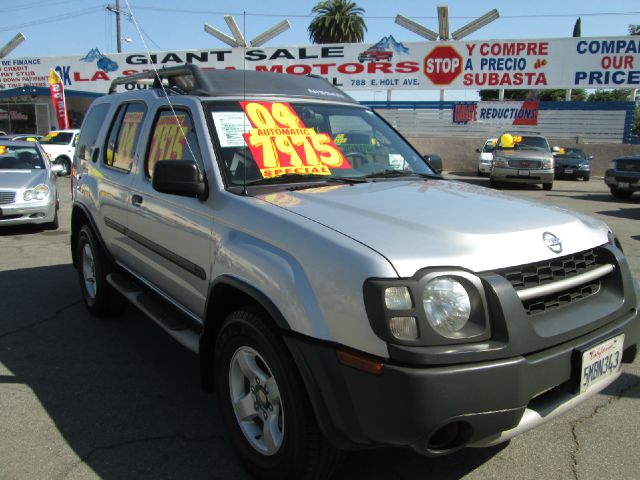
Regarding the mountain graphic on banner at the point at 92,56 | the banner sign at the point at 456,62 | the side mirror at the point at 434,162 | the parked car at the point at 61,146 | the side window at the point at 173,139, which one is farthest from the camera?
the mountain graphic on banner at the point at 92,56

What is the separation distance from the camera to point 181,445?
9.37 feet

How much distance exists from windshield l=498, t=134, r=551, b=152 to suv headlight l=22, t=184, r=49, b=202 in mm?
13398

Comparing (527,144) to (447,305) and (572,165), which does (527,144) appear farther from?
(447,305)

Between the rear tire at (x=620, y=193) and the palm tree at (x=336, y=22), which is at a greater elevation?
the palm tree at (x=336, y=22)

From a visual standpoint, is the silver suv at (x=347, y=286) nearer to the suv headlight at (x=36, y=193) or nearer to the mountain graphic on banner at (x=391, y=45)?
the suv headlight at (x=36, y=193)

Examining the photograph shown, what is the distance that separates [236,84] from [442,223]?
187 centimetres

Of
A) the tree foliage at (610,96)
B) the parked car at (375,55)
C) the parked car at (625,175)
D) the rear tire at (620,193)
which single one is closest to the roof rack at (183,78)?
the parked car at (625,175)

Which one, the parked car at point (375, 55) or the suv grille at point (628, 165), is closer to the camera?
the suv grille at point (628, 165)

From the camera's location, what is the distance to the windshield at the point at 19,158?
970cm

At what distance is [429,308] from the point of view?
75.7 inches

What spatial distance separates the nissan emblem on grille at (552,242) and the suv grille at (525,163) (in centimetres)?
1508

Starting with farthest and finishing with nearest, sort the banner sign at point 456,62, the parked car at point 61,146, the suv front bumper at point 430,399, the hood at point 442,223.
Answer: the banner sign at point 456,62 → the parked car at point 61,146 → the hood at point 442,223 → the suv front bumper at point 430,399

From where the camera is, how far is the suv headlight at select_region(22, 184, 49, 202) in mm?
8781

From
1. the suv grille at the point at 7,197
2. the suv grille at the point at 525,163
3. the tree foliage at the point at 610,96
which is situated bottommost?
the suv grille at the point at 7,197
